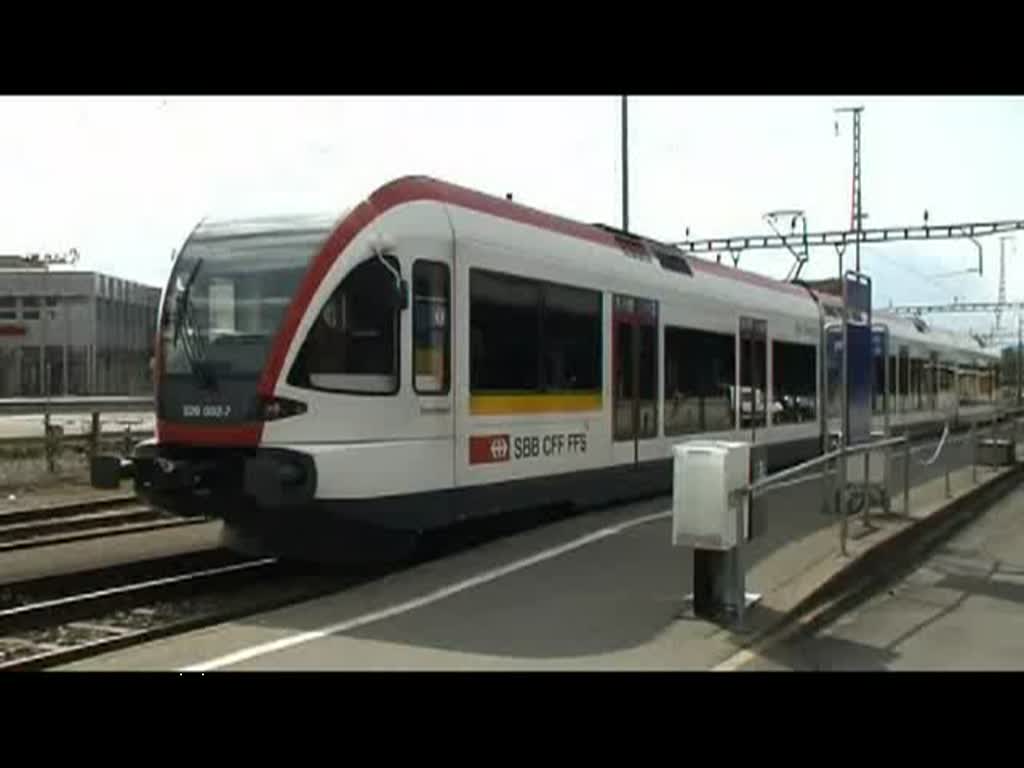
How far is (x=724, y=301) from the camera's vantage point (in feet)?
53.7

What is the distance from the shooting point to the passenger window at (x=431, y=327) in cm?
954

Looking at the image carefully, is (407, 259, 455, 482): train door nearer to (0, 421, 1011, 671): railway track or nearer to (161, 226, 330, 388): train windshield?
(161, 226, 330, 388): train windshield

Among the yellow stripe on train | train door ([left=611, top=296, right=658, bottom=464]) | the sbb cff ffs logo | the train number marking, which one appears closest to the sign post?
train door ([left=611, top=296, right=658, bottom=464])

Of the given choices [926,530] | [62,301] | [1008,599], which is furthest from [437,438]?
[62,301]

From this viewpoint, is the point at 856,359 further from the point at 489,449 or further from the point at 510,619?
the point at 510,619

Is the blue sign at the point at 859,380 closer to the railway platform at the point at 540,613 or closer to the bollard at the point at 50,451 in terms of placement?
the railway platform at the point at 540,613

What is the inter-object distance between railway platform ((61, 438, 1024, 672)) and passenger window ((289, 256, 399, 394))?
153 centimetres

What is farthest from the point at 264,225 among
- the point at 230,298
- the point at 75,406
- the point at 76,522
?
the point at 75,406

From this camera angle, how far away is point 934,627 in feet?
27.6

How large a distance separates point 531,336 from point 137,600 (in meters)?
4.20

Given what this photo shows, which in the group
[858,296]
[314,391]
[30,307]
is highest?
[30,307]

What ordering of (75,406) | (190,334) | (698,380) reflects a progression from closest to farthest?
(190,334) < (698,380) < (75,406)

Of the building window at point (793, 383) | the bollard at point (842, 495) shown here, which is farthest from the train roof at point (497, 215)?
the bollard at point (842, 495)

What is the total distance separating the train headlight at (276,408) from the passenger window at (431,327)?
1126mm
